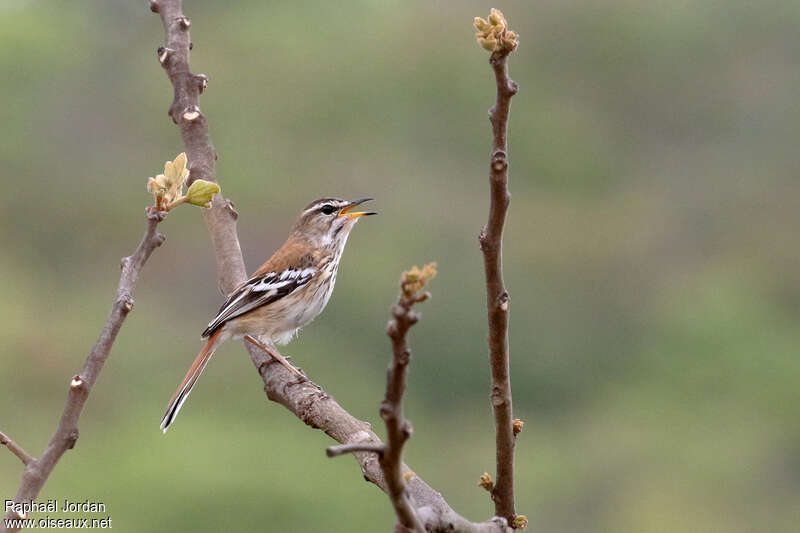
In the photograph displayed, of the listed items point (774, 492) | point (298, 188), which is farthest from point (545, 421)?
point (298, 188)

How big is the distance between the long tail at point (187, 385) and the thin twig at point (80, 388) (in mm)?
2222

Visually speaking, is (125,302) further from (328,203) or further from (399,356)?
(328,203)

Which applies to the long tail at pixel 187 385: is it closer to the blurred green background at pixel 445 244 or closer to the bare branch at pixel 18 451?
the bare branch at pixel 18 451

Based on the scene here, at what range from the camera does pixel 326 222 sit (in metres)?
6.57

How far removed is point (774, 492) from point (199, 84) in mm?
27164

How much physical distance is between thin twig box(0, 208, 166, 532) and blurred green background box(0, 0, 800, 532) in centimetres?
1891

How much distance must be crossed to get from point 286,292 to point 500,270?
→ 11.7 ft

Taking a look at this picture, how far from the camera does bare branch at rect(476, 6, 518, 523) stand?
2182 mm

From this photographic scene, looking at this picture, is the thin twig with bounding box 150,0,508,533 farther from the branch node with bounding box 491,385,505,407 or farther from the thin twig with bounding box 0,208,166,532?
the thin twig with bounding box 0,208,166,532

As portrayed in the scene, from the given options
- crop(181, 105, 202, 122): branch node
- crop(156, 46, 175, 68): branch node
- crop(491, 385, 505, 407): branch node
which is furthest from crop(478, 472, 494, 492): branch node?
crop(156, 46, 175, 68): branch node

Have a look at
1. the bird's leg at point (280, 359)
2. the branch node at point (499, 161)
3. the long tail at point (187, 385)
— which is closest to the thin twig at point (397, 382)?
the branch node at point (499, 161)

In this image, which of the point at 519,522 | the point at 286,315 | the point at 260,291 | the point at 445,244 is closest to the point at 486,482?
the point at 519,522

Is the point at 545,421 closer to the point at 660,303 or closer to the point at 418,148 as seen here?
the point at 660,303

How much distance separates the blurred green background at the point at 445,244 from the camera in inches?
993
